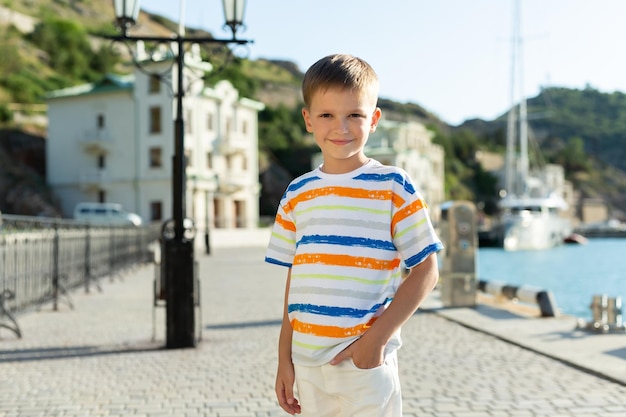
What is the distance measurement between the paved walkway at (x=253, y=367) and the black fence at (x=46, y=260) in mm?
446

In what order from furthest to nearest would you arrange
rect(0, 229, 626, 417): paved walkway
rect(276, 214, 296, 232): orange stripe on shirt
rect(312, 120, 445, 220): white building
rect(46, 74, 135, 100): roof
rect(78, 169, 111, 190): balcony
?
1. rect(312, 120, 445, 220): white building
2. rect(46, 74, 135, 100): roof
3. rect(78, 169, 111, 190): balcony
4. rect(0, 229, 626, 417): paved walkway
5. rect(276, 214, 296, 232): orange stripe on shirt

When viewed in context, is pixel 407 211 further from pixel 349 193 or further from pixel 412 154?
pixel 412 154

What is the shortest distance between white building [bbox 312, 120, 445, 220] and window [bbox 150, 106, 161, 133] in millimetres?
19424

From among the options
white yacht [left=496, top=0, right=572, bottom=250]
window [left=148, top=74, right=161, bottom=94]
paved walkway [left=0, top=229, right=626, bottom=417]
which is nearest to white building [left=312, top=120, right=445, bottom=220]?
white yacht [left=496, top=0, right=572, bottom=250]

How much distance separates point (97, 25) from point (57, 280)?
121333mm

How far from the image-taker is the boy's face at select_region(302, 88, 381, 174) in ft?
6.84

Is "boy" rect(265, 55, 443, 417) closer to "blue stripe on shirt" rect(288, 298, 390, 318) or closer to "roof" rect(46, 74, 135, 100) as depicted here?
"blue stripe on shirt" rect(288, 298, 390, 318)

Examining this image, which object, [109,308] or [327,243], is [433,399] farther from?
[109,308]

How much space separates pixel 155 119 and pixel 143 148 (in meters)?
2.33

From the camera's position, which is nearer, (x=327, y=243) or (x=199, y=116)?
(x=327, y=243)

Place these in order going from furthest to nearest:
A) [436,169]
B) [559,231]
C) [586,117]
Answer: [586,117]
[436,169]
[559,231]

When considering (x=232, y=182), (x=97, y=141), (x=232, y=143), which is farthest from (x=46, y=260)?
(x=232, y=143)

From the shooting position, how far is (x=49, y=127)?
174ft

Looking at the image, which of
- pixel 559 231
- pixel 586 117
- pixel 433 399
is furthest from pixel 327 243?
pixel 586 117
